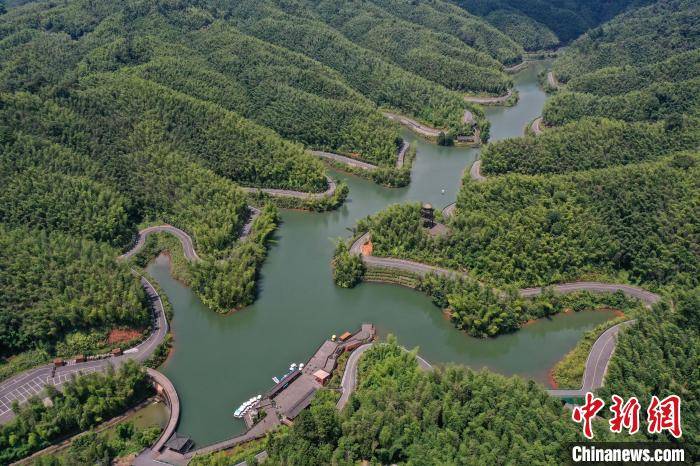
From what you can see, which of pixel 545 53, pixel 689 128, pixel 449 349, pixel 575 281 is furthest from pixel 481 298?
pixel 545 53

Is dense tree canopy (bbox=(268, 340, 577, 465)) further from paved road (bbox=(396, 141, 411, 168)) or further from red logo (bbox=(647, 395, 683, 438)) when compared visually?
paved road (bbox=(396, 141, 411, 168))

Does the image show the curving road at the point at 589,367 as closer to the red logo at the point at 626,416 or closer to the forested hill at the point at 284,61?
the red logo at the point at 626,416

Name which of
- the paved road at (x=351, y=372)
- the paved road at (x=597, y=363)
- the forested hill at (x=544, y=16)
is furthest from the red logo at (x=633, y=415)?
the forested hill at (x=544, y=16)

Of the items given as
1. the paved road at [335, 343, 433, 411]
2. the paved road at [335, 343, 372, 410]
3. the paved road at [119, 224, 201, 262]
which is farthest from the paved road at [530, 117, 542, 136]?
the paved road at [119, 224, 201, 262]

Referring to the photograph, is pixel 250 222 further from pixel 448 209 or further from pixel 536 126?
pixel 536 126

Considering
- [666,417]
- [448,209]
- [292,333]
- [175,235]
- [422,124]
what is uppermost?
[422,124]

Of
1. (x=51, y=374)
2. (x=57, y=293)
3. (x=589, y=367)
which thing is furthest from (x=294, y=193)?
(x=589, y=367)

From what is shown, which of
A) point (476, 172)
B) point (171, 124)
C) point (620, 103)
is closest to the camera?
point (171, 124)

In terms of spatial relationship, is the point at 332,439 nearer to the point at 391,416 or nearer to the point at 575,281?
the point at 391,416
